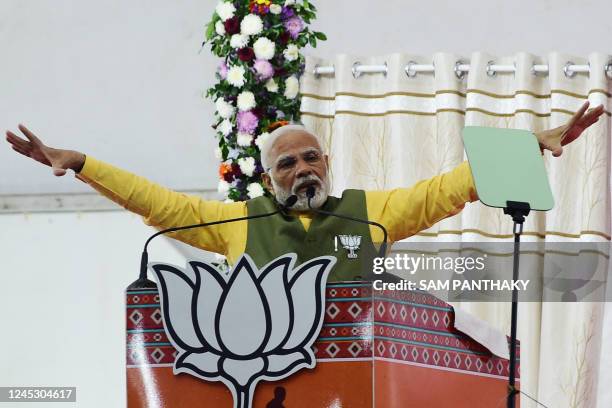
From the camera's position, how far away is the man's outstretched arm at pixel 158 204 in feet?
10.3

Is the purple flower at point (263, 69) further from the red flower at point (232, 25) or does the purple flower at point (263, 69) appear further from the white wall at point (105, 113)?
the white wall at point (105, 113)

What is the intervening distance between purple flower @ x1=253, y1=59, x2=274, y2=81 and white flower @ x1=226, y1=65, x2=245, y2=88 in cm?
6

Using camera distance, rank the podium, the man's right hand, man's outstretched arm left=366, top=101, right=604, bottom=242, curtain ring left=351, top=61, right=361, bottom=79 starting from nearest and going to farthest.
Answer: the podium
the man's right hand
man's outstretched arm left=366, top=101, right=604, bottom=242
curtain ring left=351, top=61, right=361, bottom=79

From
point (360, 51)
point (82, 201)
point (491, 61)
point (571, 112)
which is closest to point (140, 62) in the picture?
point (82, 201)

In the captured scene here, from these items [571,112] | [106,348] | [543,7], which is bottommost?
[106,348]

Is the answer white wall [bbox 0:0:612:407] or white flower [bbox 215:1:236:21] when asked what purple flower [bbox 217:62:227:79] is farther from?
white wall [bbox 0:0:612:407]

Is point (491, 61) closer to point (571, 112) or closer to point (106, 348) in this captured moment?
point (571, 112)

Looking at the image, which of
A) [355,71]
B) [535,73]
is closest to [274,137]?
[355,71]

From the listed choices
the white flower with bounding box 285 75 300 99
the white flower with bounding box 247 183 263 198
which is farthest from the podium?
the white flower with bounding box 285 75 300 99

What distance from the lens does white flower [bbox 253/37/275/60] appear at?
4879 mm

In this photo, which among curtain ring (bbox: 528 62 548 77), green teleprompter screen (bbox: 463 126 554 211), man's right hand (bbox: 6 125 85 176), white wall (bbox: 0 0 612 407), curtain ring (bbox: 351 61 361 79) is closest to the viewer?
green teleprompter screen (bbox: 463 126 554 211)

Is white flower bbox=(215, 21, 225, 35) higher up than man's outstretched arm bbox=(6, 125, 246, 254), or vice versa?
white flower bbox=(215, 21, 225, 35)

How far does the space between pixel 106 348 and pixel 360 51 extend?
1.68 meters

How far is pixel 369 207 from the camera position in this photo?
10.6 ft
